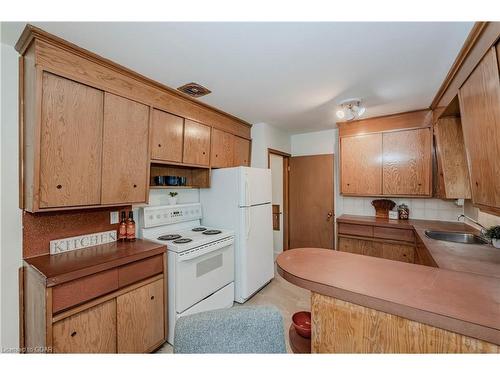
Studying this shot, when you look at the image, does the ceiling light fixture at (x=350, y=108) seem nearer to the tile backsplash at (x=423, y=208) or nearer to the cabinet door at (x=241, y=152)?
the cabinet door at (x=241, y=152)

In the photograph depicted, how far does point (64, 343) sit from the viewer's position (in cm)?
135

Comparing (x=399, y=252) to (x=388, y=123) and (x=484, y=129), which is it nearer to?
(x=388, y=123)

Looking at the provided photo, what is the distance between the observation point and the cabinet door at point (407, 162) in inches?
111

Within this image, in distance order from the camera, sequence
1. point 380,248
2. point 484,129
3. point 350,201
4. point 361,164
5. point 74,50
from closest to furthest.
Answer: point 484,129 < point 74,50 < point 380,248 < point 361,164 < point 350,201

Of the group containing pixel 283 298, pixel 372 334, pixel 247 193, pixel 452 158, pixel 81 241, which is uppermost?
pixel 452 158

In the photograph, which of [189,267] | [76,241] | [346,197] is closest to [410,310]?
[189,267]

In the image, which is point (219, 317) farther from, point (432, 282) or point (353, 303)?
point (432, 282)

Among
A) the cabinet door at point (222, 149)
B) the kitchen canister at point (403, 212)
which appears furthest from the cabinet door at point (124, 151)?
the kitchen canister at point (403, 212)

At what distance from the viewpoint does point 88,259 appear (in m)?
1.58

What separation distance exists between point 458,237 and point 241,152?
8.74 feet

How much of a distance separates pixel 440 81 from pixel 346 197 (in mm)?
1956

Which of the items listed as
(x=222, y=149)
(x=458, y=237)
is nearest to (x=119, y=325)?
(x=222, y=149)

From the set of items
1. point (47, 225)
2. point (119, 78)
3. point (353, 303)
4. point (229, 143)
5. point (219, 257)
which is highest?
point (119, 78)

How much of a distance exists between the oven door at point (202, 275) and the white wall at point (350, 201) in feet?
6.85
